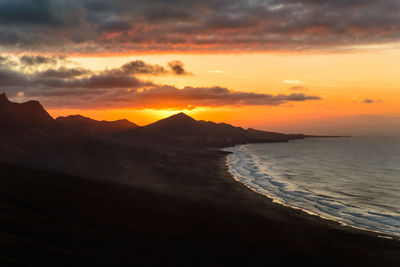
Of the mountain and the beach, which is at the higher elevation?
the mountain

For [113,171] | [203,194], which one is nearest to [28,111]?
[113,171]

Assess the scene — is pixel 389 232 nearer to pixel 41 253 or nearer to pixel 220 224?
pixel 220 224

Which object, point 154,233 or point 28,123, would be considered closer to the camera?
point 154,233

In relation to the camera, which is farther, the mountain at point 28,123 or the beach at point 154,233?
the mountain at point 28,123

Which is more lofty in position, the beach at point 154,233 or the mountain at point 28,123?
the mountain at point 28,123

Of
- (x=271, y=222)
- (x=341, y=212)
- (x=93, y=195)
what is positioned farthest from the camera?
(x=341, y=212)

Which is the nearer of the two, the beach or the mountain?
the beach

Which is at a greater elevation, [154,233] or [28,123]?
[28,123]

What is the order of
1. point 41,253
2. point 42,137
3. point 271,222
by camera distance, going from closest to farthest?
point 41,253, point 271,222, point 42,137
